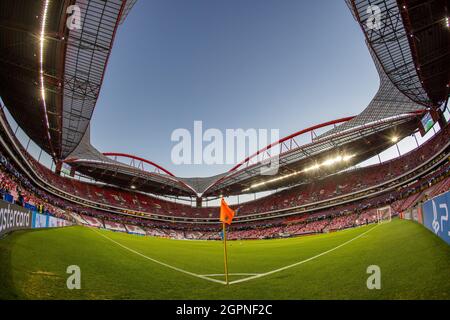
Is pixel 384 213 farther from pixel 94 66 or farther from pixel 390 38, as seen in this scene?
pixel 94 66

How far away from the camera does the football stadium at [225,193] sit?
521 centimetres

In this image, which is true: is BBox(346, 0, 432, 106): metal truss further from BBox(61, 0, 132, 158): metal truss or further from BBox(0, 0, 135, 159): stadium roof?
BBox(61, 0, 132, 158): metal truss

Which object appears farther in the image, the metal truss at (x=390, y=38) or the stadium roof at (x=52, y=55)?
the metal truss at (x=390, y=38)

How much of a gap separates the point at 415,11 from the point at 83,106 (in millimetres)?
31194

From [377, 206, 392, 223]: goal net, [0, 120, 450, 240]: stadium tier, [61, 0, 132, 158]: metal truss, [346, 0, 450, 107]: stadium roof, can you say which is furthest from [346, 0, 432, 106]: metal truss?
[61, 0, 132, 158]: metal truss

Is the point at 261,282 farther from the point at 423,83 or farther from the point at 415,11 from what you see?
the point at 423,83

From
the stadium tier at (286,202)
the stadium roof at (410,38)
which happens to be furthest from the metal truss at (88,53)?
the stadium roof at (410,38)

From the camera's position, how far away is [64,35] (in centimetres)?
1769

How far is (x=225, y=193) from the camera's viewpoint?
225 feet

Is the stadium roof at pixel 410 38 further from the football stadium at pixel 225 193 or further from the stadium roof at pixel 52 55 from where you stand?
the stadium roof at pixel 52 55

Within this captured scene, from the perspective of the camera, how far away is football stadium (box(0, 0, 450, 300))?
205 inches

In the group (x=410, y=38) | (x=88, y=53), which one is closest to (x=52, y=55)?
(x=88, y=53)
